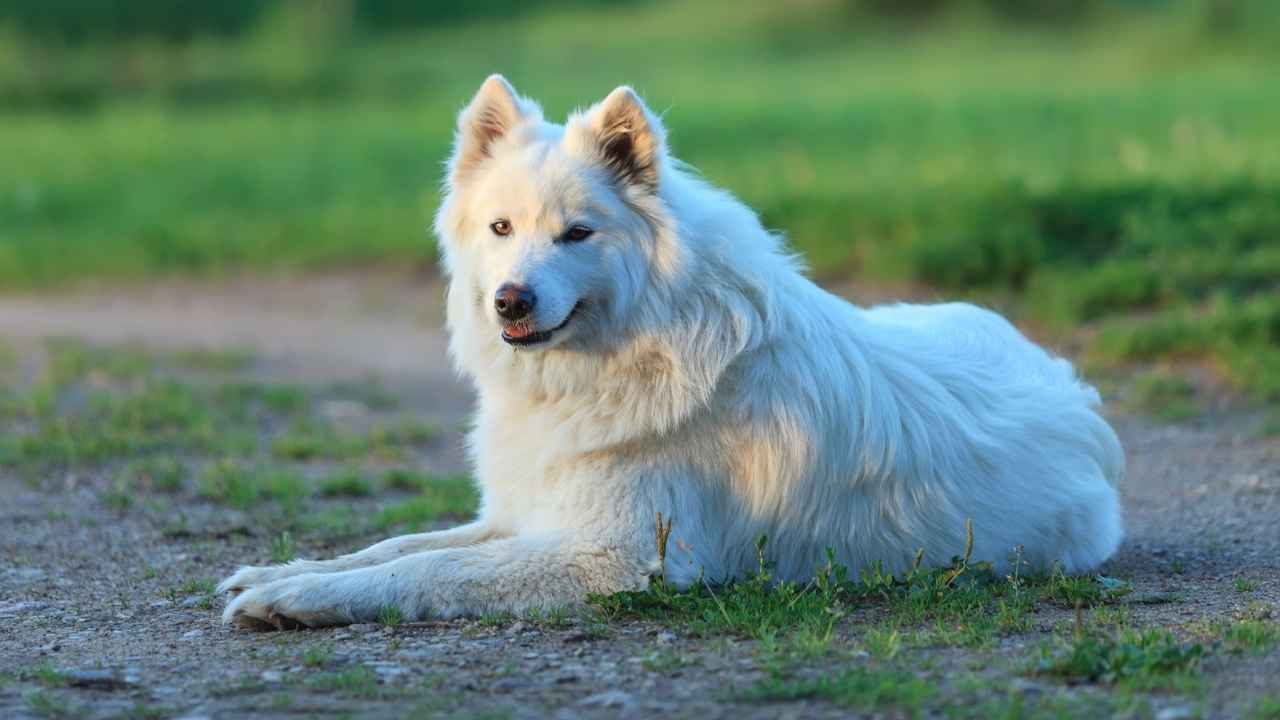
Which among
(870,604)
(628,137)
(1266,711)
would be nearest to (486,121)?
(628,137)

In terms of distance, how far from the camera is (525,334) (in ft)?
18.1

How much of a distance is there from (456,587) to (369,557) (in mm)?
660

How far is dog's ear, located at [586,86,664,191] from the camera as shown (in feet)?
18.6

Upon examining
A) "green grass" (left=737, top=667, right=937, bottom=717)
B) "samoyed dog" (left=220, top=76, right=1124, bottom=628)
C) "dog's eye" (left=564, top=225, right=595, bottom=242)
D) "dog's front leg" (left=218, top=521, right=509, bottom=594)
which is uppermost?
"dog's eye" (left=564, top=225, right=595, bottom=242)

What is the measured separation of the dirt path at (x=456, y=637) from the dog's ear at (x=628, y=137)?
60.9 inches

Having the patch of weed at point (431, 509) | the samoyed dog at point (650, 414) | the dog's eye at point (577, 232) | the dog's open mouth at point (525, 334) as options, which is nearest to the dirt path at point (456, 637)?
the samoyed dog at point (650, 414)

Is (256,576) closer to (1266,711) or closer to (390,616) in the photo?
(390,616)

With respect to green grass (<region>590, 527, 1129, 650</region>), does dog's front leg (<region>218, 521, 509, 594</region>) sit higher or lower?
higher

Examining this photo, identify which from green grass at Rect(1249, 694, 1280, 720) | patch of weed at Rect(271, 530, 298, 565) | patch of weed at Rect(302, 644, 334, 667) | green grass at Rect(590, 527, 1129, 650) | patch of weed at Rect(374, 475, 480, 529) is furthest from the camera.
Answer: patch of weed at Rect(374, 475, 480, 529)

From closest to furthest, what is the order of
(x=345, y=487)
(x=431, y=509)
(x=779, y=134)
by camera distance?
(x=431, y=509)
(x=345, y=487)
(x=779, y=134)

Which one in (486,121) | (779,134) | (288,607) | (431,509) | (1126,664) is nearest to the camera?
(1126,664)

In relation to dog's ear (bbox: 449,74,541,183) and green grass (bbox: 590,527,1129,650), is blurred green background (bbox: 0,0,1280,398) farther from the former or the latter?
green grass (bbox: 590,527,1129,650)

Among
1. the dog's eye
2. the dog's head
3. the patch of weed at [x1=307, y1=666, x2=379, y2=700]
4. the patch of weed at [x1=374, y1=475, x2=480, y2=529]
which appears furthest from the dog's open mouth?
the patch of weed at [x1=374, y1=475, x2=480, y2=529]

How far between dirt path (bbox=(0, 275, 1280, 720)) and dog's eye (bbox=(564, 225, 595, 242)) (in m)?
1.28
